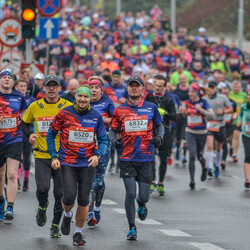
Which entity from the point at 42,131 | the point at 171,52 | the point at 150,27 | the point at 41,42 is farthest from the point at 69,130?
the point at 150,27

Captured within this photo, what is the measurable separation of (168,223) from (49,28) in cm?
951

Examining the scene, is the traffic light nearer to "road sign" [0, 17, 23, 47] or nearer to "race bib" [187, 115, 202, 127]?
"road sign" [0, 17, 23, 47]

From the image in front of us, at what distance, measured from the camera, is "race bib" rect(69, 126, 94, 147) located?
11.3m

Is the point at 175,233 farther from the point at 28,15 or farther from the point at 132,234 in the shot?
the point at 28,15

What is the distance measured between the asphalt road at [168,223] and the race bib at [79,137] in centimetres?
119

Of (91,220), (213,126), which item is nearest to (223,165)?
(213,126)

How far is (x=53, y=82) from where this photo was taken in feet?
38.9

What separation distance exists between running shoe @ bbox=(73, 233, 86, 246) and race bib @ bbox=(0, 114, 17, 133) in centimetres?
247

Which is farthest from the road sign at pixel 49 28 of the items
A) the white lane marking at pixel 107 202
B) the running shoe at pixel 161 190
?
the white lane marking at pixel 107 202

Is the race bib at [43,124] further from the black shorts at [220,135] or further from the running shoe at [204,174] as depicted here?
the black shorts at [220,135]

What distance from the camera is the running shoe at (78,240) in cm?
1120

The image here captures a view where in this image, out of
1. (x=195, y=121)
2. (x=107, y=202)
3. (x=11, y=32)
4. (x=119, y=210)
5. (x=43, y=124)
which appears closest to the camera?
(x=43, y=124)

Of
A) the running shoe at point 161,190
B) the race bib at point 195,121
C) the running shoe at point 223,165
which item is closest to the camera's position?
the running shoe at point 161,190

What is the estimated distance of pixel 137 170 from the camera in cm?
1220
